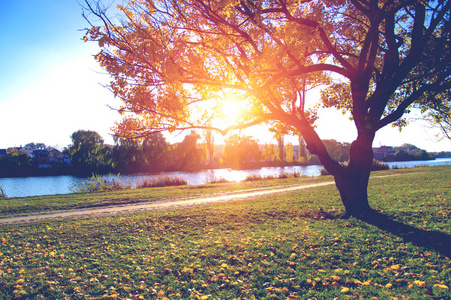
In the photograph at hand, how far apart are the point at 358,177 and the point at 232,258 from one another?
19.2 feet

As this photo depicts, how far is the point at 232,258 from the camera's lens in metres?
5.86

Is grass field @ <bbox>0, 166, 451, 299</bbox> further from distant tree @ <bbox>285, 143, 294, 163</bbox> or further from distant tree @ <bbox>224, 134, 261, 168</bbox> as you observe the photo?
distant tree @ <bbox>285, 143, 294, 163</bbox>

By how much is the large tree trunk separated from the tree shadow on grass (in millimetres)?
704

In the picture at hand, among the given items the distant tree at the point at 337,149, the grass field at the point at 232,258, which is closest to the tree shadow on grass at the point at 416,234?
the grass field at the point at 232,258

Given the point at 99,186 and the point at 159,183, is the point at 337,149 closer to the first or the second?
the point at 159,183

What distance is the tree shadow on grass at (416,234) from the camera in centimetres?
580

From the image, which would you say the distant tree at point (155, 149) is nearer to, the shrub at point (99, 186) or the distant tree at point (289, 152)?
the shrub at point (99, 186)

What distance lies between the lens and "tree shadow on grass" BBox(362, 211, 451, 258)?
5.80 meters

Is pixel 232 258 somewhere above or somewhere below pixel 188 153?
below

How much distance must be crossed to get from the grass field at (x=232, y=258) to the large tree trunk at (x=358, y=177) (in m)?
0.64

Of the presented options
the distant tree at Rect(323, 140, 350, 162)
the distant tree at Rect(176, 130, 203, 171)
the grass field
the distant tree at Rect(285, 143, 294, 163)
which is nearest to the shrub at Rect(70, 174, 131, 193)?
the grass field

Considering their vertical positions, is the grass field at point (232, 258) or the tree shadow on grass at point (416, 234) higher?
the tree shadow on grass at point (416, 234)

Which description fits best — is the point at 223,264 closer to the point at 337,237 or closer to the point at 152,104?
the point at 337,237

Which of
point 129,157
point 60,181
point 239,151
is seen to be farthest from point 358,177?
point 239,151
